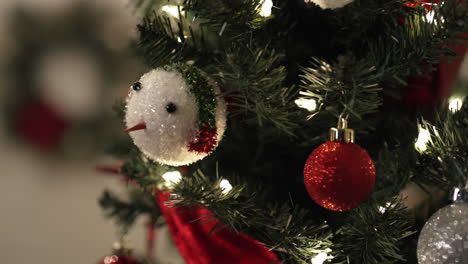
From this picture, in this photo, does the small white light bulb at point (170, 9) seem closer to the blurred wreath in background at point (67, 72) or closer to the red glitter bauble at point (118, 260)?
the red glitter bauble at point (118, 260)

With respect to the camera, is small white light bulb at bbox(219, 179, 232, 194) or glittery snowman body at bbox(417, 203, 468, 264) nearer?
glittery snowman body at bbox(417, 203, 468, 264)

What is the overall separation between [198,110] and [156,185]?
19 cm

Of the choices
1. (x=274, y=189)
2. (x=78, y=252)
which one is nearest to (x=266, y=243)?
(x=274, y=189)

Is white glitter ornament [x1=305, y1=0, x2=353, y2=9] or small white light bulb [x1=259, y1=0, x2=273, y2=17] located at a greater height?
small white light bulb [x1=259, y1=0, x2=273, y2=17]

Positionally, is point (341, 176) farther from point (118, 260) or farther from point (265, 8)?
point (118, 260)

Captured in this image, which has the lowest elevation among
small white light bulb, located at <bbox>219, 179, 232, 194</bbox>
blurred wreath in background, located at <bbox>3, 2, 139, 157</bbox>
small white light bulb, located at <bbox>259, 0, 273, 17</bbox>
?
small white light bulb, located at <bbox>219, 179, 232, 194</bbox>

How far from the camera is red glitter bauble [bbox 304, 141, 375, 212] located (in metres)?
0.36

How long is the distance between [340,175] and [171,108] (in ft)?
0.51

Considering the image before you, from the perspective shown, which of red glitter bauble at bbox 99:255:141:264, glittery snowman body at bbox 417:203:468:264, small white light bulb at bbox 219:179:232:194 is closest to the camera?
glittery snowman body at bbox 417:203:468:264

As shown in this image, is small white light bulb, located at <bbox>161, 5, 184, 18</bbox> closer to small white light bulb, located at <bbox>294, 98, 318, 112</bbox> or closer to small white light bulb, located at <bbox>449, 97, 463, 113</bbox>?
small white light bulb, located at <bbox>294, 98, 318, 112</bbox>

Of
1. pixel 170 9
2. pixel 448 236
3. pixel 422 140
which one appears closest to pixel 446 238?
pixel 448 236

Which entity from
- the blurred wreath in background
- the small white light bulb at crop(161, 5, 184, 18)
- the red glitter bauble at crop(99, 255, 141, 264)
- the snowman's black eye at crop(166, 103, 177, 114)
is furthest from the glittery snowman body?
the blurred wreath in background

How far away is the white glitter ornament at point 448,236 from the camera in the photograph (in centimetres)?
33

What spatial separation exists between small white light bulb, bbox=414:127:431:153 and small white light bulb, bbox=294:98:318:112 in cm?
10
